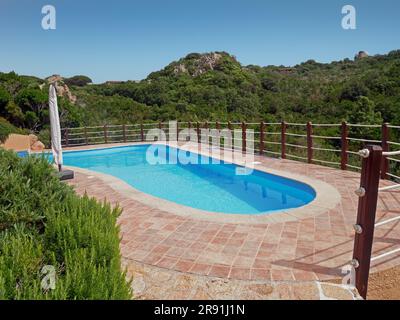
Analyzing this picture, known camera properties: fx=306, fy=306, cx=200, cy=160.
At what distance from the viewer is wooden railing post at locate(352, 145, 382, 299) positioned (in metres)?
2.15

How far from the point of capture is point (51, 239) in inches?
78.7

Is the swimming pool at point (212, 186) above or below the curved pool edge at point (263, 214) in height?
below

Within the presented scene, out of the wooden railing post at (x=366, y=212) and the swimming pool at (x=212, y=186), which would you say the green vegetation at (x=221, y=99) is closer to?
the swimming pool at (x=212, y=186)

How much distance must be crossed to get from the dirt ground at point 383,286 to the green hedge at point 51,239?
6.67 feet

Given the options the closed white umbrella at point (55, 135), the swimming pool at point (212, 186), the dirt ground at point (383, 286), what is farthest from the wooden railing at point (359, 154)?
the closed white umbrella at point (55, 135)

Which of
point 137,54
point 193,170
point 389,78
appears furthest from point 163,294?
point 389,78

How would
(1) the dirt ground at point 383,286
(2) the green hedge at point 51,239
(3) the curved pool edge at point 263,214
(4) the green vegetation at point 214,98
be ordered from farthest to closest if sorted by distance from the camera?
(4) the green vegetation at point 214,98, (3) the curved pool edge at point 263,214, (1) the dirt ground at point 383,286, (2) the green hedge at point 51,239

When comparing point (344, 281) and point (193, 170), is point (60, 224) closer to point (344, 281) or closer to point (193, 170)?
point (344, 281)

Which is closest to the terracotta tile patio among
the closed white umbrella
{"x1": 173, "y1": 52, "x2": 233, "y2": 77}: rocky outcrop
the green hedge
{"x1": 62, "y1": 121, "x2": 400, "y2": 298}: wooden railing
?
{"x1": 62, "y1": 121, "x2": 400, "y2": 298}: wooden railing

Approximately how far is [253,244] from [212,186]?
398 centimetres

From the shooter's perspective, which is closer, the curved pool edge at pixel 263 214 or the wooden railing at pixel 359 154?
the wooden railing at pixel 359 154

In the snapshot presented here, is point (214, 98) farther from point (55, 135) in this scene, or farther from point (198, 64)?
point (55, 135)

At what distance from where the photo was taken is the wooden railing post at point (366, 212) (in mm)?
2152

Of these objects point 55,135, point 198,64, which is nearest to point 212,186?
point 55,135
